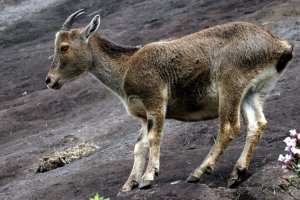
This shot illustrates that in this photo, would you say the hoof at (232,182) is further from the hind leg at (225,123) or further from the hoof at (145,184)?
the hoof at (145,184)

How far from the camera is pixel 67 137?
1588 cm

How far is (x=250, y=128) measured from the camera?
9164 millimetres

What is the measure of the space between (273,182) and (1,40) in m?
22.6

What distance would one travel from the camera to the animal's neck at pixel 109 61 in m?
9.96

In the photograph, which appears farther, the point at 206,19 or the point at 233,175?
the point at 206,19

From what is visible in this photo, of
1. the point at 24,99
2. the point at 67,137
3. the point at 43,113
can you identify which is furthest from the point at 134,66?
the point at 24,99

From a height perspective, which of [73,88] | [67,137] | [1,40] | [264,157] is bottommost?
[1,40]

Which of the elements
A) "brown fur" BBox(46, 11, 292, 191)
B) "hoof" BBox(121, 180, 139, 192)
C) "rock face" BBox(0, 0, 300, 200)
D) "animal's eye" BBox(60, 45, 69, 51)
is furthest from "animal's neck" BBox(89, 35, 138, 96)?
"rock face" BBox(0, 0, 300, 200)

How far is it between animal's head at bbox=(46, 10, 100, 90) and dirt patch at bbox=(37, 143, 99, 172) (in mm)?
3292

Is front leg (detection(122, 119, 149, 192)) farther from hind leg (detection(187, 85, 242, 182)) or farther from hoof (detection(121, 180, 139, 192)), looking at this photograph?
hind leg (detection(187, 85, 242, 182))

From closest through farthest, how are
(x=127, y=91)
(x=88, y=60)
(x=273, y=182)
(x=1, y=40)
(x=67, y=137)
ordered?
(x=273, y=182) < (x=127, y=91) < (x=88, y=60) < (x=67, y=137) < (x=1, y=40)

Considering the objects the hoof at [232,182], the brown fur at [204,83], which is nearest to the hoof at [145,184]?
the brown fur at [204,83]

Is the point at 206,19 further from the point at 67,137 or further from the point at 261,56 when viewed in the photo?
the point at 261,56

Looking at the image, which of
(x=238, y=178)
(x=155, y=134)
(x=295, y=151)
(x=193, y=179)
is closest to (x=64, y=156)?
(x=155, y=134)
